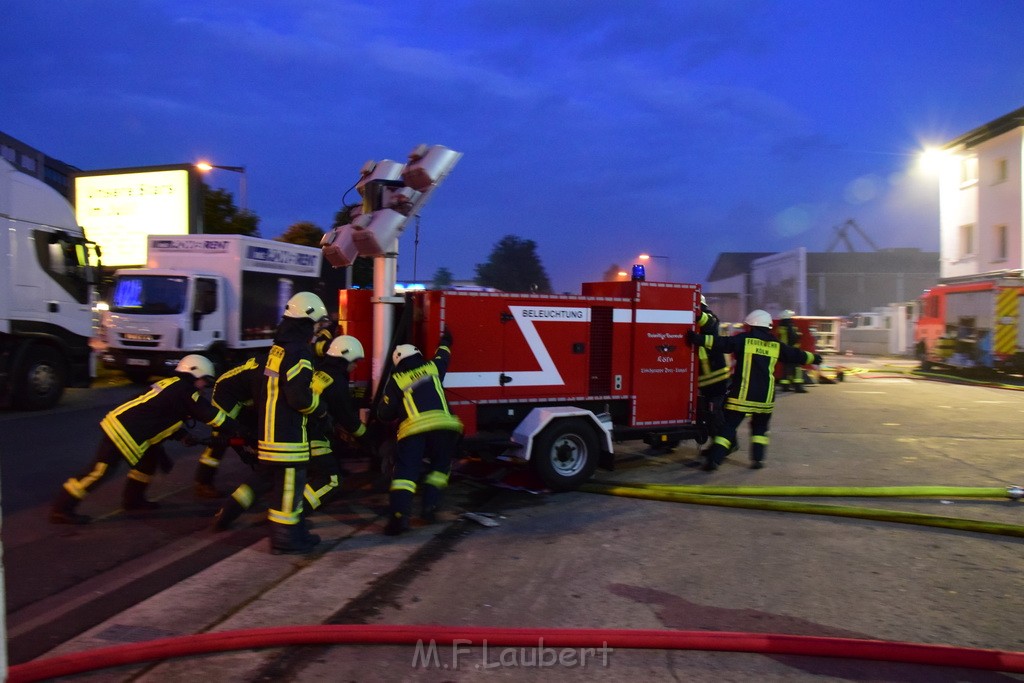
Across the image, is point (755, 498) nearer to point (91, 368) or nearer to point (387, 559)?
point (387, 559)

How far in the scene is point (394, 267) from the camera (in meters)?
6.71

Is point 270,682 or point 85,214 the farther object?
point 85,214

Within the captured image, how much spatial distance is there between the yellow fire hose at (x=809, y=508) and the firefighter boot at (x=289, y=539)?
2813 mm

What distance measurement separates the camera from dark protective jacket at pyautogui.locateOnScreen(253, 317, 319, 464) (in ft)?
17.0

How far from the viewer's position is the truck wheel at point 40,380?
11188 mm

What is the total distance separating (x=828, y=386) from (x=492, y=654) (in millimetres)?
17186

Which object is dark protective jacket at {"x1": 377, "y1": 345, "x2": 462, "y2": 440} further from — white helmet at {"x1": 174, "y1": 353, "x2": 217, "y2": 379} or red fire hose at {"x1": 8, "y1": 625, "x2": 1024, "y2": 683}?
red fire hose at {"x1": 8, "y1": 625, "x2": 1024, "y2": 683}

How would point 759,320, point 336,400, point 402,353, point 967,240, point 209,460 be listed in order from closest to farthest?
point 402,353, point 336,400, point 209,460, point 759,320, point 967,240

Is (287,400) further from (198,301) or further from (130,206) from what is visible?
(130,206)

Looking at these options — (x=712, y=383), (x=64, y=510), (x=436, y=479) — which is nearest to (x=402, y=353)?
(x=436, y=479)

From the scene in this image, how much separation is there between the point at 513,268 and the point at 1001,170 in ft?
90.5

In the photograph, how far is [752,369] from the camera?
8234 millimetres

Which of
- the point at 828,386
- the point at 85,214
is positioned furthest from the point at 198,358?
the point at 85,214

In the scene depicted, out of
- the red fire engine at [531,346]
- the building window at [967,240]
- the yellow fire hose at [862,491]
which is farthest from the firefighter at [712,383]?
the building window at [967,240]
